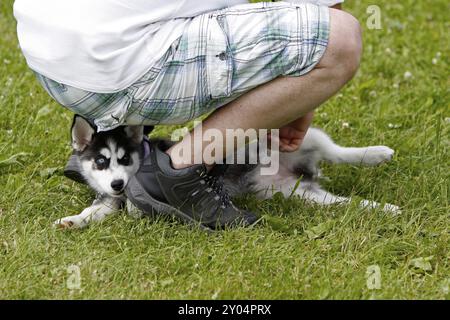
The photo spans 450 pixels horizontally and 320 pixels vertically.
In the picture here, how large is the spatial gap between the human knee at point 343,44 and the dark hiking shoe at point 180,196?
0.69m

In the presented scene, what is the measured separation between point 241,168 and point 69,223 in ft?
3.00

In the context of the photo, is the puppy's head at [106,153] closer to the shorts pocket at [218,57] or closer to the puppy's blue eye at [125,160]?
Answer: the puppy's blue eye at [125,160]

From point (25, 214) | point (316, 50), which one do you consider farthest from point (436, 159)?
point (25, 214)

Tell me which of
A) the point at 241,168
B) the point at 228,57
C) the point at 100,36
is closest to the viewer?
the point at 100,36

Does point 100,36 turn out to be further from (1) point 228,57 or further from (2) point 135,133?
(2) point 135,133

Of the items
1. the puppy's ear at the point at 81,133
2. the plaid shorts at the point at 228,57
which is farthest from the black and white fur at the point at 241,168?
the plaid shorts at the point at 228,57

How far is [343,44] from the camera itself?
3414 mm

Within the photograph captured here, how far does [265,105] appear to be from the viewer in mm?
3467

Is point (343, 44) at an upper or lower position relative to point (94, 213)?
upper

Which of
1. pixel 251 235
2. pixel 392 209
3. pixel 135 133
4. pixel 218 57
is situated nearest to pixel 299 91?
pixel 218 57

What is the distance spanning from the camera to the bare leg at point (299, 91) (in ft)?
11.2

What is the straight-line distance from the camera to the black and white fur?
3.86 meters

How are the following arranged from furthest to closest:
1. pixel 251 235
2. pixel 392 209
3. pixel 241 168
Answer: pixel 241 168, pixel 392 209, pixel 251 235

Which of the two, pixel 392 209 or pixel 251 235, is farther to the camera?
pixel 392 209
